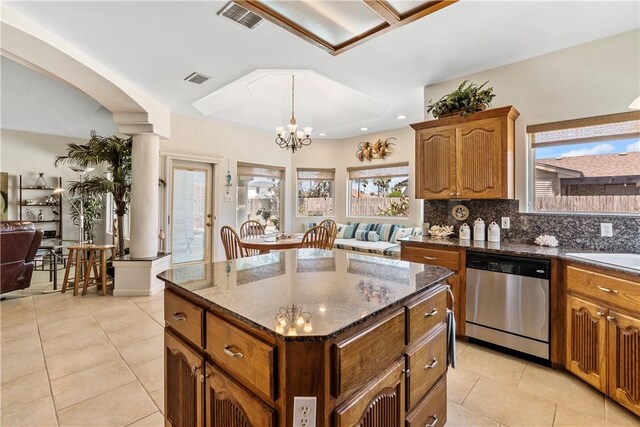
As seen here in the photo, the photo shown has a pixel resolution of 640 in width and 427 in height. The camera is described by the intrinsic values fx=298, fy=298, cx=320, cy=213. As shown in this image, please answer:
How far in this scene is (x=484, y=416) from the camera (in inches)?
71.0

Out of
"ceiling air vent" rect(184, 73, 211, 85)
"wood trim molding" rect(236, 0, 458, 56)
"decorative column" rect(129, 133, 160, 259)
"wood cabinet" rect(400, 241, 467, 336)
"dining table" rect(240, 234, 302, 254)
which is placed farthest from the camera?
"decorative column" rect(129, 133, 160, 259)

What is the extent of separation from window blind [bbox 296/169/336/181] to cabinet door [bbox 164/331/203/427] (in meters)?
5.65

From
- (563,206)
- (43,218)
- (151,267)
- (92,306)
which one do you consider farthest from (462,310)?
(43,218)

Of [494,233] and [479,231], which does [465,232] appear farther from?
[494,233]

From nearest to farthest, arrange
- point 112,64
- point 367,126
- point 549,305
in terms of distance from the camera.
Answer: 1. point 549,305
2. point 112,64
3. point 367,126

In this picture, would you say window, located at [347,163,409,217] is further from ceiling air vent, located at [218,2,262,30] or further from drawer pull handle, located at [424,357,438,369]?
drawer pull handle, located at [424,357,438,369]

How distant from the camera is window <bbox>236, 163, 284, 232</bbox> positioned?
20.2 ft

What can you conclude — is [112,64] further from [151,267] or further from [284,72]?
[151,267]

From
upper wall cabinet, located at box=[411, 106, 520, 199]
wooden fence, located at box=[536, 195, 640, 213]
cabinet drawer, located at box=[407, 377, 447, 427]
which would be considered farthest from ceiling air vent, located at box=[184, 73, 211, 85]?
wooden fence, located at box=[536, 195, 640, 213]

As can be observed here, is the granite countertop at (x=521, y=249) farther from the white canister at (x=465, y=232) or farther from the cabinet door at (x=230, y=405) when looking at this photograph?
the cabinet door at (x=230, y=405)

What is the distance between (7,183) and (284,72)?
6.85 meters

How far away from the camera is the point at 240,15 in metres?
2.38

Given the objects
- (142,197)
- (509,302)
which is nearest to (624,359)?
(509,302)

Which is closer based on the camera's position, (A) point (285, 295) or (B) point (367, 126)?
(A) point (285, 295)
